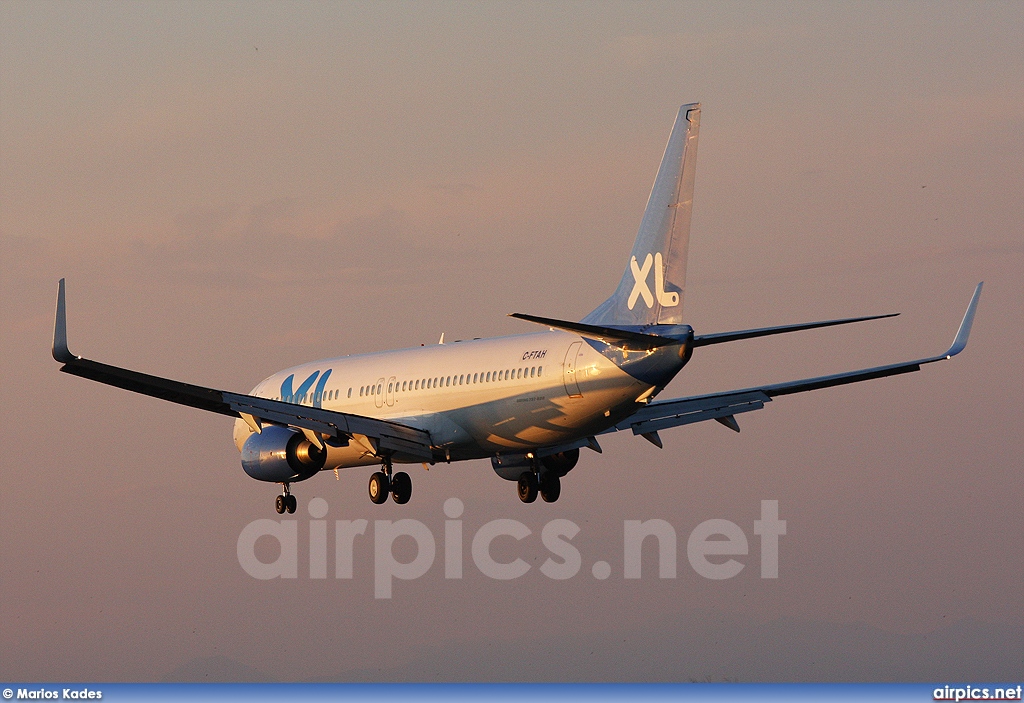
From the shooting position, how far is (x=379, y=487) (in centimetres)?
5984

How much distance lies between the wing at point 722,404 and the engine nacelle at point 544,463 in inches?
125

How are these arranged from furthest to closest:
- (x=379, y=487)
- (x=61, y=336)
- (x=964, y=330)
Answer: (x=379, y=487) → (x=964, y=330) → (x=61, y=336)

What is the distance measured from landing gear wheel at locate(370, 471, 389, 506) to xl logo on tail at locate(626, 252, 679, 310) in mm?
13169

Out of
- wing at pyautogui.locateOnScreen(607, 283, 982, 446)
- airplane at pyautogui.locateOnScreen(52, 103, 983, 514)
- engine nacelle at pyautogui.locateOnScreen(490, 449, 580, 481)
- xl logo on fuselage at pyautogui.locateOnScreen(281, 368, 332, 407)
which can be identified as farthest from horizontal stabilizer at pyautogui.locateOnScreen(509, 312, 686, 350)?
xl logo on fuselage at pyautogui.locateOnScreen(281, 368, 332, 407)

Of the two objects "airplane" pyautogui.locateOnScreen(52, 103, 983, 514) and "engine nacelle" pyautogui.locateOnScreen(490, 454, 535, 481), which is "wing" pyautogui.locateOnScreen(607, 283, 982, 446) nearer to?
"airplane" pyautogui.locateOnScreen(52, 103, 983, 514)

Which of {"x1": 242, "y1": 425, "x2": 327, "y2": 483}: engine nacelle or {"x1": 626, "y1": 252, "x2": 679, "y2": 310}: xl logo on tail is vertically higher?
{"x1": 626, "y1": 252, "x2": 679, "y2": 310}: xl logo on tail

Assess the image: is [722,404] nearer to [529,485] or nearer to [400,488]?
[529,485]

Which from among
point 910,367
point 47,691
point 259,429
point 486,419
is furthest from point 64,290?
point 47,691

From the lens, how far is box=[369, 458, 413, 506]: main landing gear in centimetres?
5991

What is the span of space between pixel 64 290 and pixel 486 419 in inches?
615

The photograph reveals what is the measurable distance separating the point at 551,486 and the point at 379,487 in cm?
683

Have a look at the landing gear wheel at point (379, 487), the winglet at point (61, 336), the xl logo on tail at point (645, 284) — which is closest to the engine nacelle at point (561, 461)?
the landing gear wheel at point (379, 487)

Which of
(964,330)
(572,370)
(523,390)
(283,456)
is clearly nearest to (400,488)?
(283,456)

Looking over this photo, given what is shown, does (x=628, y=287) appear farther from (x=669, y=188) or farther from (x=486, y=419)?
(x=486, y=419)
